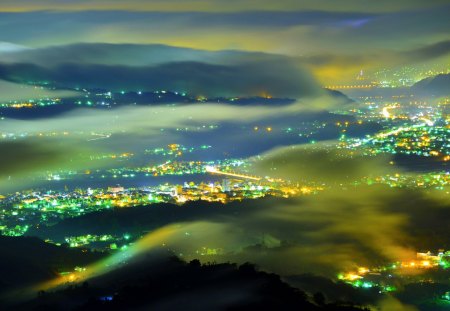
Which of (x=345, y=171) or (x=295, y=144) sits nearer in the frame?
(x=345, y=171)

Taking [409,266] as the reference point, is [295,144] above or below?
above

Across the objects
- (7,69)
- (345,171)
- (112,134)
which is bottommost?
(345,171)

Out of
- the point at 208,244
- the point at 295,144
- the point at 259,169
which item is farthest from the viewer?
the point at 295,144

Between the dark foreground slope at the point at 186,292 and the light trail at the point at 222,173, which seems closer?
the dark foreground slope at the point at 186,292

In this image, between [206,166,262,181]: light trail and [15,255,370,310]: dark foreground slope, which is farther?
[206,166,262,181]: light trail

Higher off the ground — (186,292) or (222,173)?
(222,173)

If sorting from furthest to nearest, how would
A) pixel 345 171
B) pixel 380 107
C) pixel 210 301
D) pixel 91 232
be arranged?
pixel 380 107
pixel 345 171
pixel 91 232
pixel 210 301

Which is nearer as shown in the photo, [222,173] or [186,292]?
[186,292]

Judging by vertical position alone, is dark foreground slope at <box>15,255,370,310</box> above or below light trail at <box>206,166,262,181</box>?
below

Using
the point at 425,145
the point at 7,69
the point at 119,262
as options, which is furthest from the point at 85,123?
the point at 119,262

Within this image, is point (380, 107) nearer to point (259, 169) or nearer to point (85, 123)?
point (259, 169)

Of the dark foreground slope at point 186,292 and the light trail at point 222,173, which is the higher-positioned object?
the light trail at point 222,173
